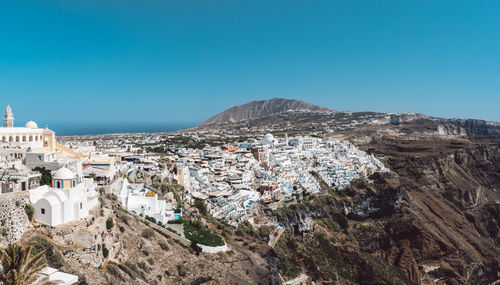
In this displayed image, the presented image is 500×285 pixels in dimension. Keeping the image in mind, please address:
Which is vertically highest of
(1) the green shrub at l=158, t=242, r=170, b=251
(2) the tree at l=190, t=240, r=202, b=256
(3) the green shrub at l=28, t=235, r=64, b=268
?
(3) the green shrub at l=28, t=235, r=64, b=268

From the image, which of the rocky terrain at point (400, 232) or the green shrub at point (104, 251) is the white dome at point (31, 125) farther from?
the rocky terrain at point (400, 232)

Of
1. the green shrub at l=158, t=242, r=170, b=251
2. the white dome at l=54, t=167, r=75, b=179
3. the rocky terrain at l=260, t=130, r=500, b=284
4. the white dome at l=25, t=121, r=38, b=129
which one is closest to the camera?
the white dome at l=54, t=167, r=75, b=179

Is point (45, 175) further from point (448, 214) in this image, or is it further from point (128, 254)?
point (448, 214)

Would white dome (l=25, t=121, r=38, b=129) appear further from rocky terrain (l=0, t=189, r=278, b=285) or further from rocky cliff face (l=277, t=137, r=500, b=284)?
rocky cliff face (l=277, t=137, r=500, b=284)

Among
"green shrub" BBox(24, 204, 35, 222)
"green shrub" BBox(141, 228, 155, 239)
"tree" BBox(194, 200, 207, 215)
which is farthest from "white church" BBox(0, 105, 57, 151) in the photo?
"green shrub" BBox(24, 204, 35, 222)

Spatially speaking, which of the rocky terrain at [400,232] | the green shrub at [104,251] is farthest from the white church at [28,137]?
the rocky terrain at [400,232]

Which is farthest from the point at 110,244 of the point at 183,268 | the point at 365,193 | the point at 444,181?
the point at 444,181

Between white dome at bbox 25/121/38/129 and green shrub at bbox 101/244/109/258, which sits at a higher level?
white dome at bbox 25/121/38/129
